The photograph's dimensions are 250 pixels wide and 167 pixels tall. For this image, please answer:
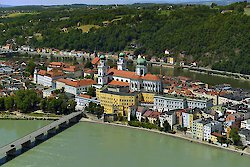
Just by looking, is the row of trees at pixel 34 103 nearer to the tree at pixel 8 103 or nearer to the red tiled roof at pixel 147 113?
the tree at pixel 8 103

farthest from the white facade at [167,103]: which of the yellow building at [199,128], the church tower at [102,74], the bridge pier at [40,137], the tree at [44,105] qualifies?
the bridge pier at [40,137]

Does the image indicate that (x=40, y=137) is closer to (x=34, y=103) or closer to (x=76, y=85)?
(x=34, y=103)

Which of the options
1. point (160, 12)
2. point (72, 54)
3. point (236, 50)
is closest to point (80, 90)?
point (236, 50)

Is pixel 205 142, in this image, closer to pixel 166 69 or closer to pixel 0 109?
pixel 0 109

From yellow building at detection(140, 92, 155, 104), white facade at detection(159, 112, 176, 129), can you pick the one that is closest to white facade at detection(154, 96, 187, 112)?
yellow building at detection(140, 92, 155, 104)

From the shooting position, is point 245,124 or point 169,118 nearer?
point 245,124

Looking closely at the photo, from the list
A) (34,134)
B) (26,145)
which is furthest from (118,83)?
(26,145)

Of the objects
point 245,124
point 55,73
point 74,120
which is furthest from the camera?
point 55,73
